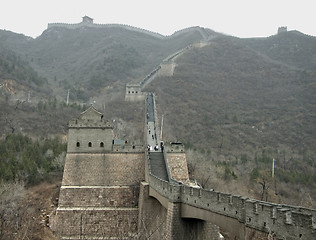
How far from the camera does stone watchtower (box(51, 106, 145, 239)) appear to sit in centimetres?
3070

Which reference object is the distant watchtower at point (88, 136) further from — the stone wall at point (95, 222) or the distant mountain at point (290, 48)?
the distant mountain at point (290, 48)

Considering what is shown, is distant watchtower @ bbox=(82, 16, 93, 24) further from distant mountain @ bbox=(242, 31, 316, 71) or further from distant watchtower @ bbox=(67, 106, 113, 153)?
distant watchtower @ bbox=(67, 106, 113, 153)

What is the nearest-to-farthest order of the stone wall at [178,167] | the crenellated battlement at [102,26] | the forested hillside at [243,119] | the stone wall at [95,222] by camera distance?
the stone wall at [95,222], the stone wall at [178,167], the forested hillside at [243,119], the crenellated battlement at [102,26]

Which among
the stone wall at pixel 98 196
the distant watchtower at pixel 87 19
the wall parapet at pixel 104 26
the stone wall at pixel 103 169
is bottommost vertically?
the stone wall at pixel 98 196

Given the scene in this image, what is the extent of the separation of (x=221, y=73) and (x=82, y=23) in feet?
255

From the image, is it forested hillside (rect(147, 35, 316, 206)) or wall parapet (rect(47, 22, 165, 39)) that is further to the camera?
wall parapet (rect(47, 22, 165, 39))

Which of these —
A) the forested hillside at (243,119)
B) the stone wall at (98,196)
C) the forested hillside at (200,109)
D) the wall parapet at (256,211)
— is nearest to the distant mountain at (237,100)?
the forested hillside at (243,119)

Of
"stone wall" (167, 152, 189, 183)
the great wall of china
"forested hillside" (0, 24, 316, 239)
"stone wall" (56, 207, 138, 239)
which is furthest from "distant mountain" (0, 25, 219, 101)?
"stone wall" (56, 207, 138, 239)

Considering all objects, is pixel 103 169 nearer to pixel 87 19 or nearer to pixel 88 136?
pixel 88 136

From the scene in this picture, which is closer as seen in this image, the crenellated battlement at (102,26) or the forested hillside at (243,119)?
the forested hillside at (243,119)

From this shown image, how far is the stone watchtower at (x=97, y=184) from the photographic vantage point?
3070cm

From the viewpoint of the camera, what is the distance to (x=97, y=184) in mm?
32688

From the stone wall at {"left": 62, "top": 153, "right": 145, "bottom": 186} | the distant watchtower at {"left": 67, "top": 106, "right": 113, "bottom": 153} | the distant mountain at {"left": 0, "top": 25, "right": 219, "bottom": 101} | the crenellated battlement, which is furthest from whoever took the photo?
the crenellated battlement

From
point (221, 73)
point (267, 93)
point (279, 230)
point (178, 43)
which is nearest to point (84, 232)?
point (279, 230)
